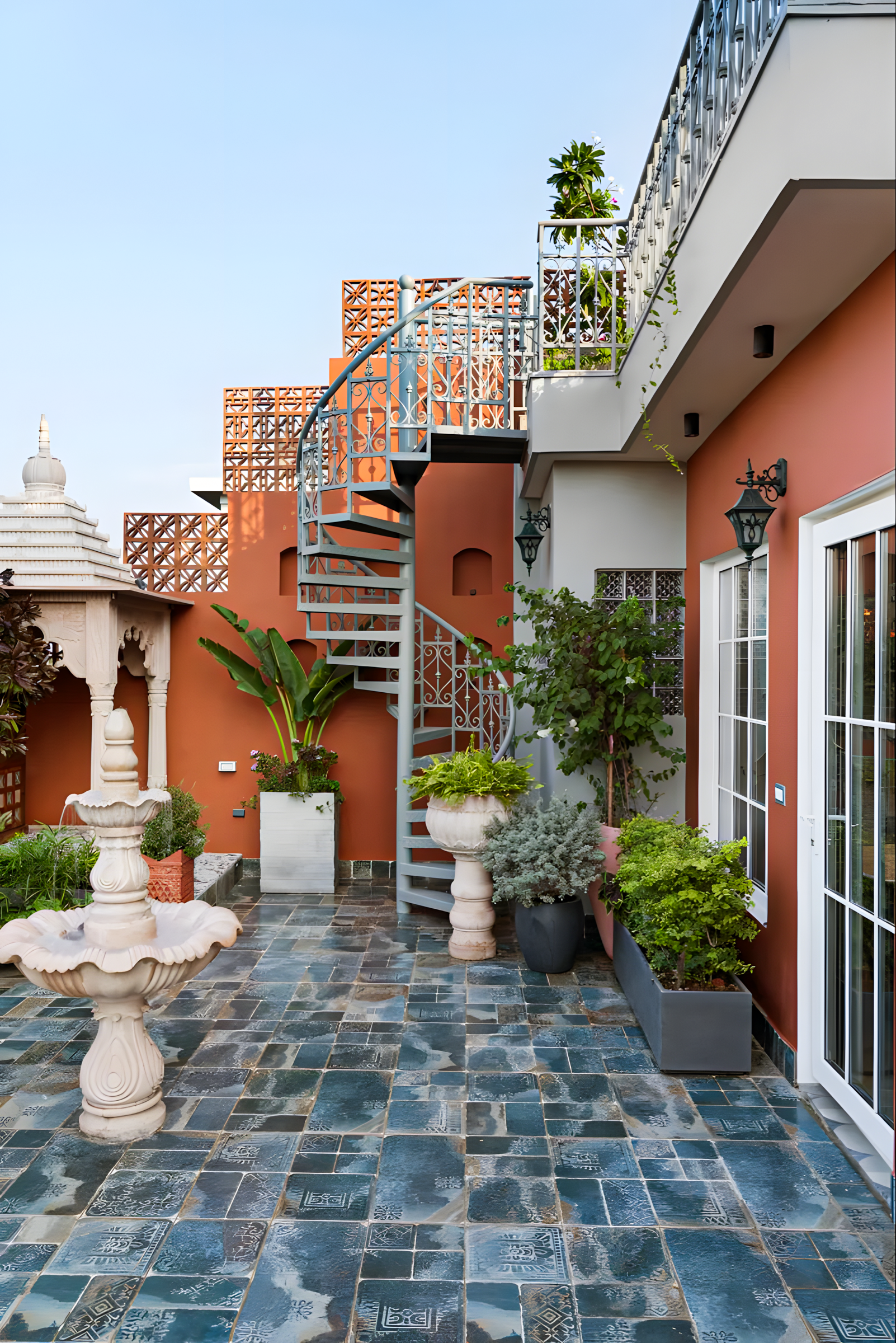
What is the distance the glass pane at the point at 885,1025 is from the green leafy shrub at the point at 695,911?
819mm

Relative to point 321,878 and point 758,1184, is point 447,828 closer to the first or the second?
point 321,878

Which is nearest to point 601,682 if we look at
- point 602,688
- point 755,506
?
point 602,688

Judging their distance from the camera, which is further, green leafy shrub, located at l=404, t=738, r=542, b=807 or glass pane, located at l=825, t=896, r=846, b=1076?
green leafy shrub, located at l=404, t=738, r=542, b=807

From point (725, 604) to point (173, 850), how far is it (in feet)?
13.9

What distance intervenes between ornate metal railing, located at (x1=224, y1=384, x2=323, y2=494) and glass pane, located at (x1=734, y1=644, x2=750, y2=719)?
455cm

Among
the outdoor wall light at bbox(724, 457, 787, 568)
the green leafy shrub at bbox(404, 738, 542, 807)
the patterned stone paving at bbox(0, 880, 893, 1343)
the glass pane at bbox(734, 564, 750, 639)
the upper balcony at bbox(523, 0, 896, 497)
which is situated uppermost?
the upper balcony at bbox(523, 0, 896, 497)

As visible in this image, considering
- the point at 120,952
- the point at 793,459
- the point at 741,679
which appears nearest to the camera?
the point at 120,952

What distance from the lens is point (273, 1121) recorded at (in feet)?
11.5

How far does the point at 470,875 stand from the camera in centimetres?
576

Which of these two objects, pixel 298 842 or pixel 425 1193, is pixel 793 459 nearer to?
pixel 425 1193

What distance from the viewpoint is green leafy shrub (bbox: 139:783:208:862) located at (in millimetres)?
6465

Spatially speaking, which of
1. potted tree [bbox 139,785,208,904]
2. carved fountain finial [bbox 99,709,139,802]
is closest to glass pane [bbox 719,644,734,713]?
carved fountain finial [bbox 99,709,139,802]

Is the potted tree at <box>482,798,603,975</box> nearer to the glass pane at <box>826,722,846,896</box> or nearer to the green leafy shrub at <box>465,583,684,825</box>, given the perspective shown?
the green leafy shrub at <box>465,583,684,825</box>

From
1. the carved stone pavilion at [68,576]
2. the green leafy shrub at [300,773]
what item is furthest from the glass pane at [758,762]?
the carved stone pavilion at [68,576]
